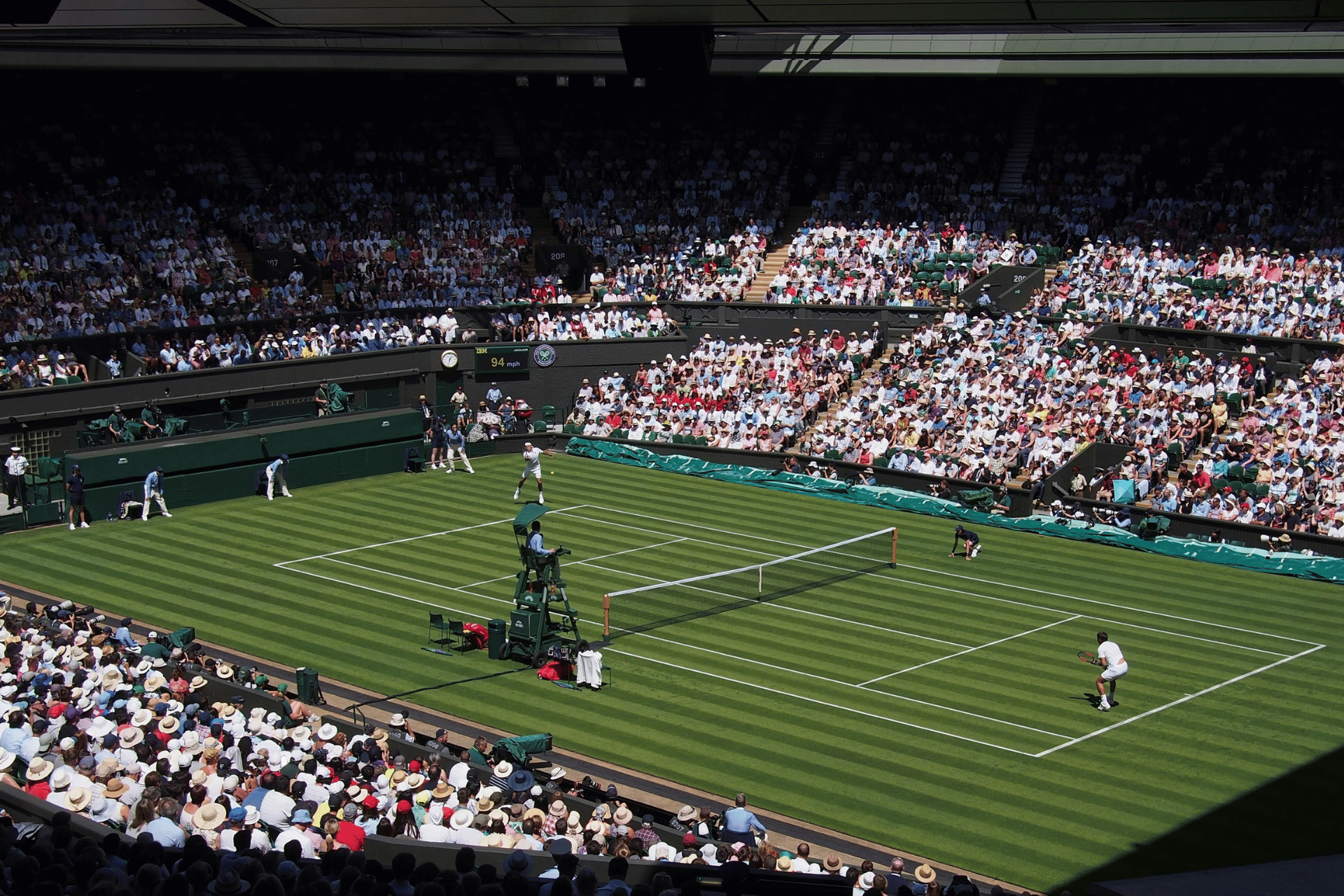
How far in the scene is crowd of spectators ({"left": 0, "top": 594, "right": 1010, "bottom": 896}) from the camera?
11.9 m

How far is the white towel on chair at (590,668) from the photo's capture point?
89.1 ft

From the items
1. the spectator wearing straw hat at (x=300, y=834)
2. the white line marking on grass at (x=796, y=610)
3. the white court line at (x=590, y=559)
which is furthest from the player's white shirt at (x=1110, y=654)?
the spectator wearing straw hat at (x=300, y=834)

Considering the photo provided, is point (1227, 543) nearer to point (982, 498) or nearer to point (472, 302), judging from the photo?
point (982, 498)

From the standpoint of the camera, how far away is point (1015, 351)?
4731cm

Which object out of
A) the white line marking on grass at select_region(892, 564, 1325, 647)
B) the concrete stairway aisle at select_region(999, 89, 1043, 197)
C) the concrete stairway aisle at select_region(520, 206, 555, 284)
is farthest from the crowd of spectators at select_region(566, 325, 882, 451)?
the white line marking on grass at select_region(892, 564, 1325, 647)

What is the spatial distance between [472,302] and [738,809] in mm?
37188

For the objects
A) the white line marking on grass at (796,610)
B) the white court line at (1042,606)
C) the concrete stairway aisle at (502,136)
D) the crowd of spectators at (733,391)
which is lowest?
the white line marking on grass at (796,610)

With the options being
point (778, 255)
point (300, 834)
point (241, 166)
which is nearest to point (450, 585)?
point (300, 834)

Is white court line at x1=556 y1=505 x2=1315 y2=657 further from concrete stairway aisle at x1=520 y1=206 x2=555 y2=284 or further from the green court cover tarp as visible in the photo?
concrete stairway aisle at x1=520 y1=206 x2=555 y2=284

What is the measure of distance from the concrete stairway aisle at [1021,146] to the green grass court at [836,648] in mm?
22089

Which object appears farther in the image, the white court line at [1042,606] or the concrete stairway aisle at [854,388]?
the concrete stairway aisle at [854,388]

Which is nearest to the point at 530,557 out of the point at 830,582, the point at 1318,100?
the point at 830,582

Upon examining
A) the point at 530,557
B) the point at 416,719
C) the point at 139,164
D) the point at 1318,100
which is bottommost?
the point at 416,719

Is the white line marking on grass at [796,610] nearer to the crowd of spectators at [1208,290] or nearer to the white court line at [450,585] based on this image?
the white court line at [450,585]
